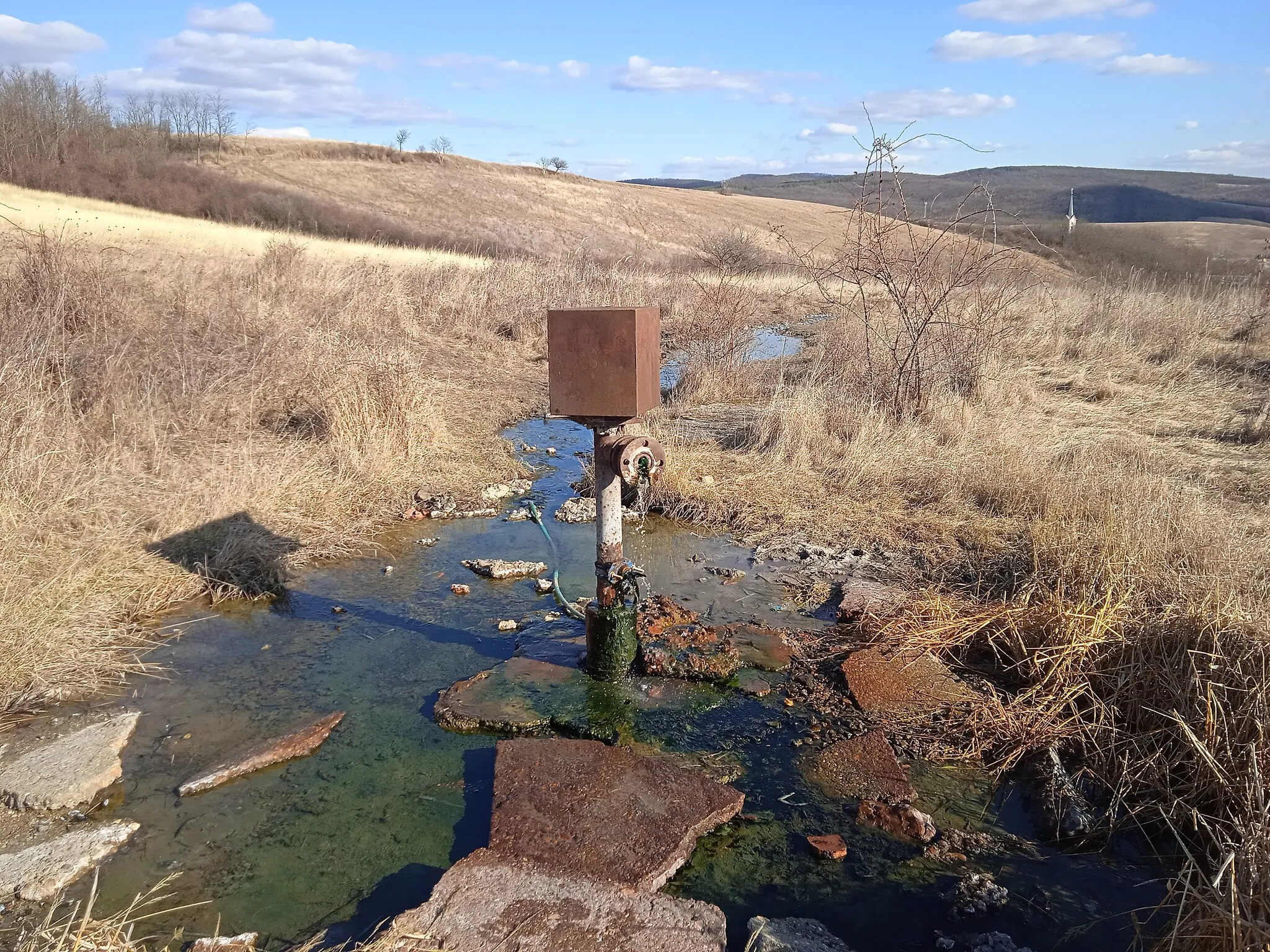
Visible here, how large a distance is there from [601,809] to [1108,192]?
4300 inches

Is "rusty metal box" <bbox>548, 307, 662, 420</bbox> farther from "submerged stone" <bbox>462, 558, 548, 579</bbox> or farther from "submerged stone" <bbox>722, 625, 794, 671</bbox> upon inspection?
"submerged stone" <bbox>462, 558, 548, 579</bbox>

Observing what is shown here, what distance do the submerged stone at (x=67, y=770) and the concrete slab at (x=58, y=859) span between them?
0.22m

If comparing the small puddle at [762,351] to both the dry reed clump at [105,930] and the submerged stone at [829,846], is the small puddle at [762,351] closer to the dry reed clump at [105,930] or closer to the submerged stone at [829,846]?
the submerged stone at [829,846]

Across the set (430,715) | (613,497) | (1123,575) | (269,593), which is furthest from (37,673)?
(1123,575)

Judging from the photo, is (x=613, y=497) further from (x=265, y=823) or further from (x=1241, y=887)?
(x=1241, y=887)

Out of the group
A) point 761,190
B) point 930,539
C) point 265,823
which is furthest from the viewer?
point 761,190

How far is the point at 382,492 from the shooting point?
646 centimetres

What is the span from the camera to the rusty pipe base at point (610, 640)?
3775 millimetres

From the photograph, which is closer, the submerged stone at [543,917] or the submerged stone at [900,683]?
the submerged stone at [543,917]

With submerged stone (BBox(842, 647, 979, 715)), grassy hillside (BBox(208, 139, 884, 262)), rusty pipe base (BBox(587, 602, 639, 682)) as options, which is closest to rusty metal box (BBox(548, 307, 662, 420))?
rusty pipe base (BBox(587, 602, 639, 682))

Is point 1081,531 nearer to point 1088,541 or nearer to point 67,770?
point 1088,541

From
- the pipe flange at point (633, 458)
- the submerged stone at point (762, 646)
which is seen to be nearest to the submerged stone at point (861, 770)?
the submerged stone at point (762, 646)

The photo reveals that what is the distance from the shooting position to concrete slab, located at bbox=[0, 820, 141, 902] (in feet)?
8.55

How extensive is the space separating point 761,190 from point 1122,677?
12148 cm
